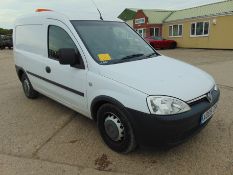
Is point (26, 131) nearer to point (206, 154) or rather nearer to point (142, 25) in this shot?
point (206, 154)

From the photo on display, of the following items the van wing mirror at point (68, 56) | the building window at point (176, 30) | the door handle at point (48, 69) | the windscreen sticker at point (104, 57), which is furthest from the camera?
the building window at point (176, 30)

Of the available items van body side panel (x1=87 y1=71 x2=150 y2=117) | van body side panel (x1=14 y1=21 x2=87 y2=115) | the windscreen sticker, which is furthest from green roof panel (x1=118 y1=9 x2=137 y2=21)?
van body side panel (x1=87 y1=71 x2=150 y2=117)

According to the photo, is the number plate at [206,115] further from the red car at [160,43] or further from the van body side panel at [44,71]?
the red car at [160,43]

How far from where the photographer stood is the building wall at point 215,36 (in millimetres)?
20203

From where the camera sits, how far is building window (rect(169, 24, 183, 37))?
83.8ft

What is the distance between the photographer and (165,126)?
2848mm

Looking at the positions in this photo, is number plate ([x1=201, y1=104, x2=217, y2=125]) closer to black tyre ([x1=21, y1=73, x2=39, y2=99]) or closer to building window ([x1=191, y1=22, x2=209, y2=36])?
black tyre ([x1=21, y1=73, x2=39, y2=99])

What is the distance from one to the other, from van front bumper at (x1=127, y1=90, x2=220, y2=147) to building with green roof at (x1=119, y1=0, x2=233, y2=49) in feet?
63.7

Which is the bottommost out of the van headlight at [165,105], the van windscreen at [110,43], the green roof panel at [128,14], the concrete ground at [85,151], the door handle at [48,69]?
the concrete ground at [85,151]

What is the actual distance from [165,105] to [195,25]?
22648mm

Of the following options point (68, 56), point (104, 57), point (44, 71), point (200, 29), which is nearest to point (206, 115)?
point (104, 57)

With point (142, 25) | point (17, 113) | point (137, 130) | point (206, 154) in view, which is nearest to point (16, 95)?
point (17, 113)

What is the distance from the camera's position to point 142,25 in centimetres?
3016

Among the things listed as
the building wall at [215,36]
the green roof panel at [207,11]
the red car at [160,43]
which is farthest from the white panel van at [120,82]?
the red car at [160,43]
